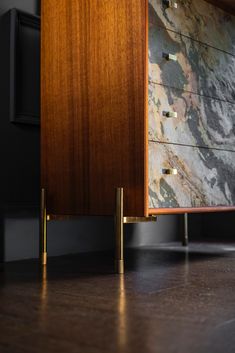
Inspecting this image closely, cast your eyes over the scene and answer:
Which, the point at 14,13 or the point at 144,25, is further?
the point at 14,13

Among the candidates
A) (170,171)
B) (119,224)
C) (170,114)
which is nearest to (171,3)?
(170,114)

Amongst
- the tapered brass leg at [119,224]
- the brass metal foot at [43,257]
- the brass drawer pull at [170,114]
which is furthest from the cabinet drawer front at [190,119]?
the brass metal foot at [43,257]

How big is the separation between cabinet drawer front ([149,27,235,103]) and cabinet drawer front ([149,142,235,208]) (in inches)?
8.7

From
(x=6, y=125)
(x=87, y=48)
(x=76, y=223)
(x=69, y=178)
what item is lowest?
(x=76, y=223)

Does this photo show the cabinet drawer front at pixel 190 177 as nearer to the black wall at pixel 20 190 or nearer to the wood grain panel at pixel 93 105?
the wood grain panel at pixel 93 105

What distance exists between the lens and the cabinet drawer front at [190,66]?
64.7 inches

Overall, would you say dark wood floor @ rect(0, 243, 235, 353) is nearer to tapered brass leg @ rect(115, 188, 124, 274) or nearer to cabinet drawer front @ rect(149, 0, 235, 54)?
tapered brass leg @ rect(115, 188, 124, 274)

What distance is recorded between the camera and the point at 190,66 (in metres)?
1.80

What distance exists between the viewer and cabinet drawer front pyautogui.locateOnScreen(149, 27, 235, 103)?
1.64 metres

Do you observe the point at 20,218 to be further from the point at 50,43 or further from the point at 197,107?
the point at 197,107

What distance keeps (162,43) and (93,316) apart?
3.35 feet

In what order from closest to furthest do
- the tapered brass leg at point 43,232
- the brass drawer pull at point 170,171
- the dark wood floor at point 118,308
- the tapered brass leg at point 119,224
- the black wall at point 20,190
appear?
the dark wood floor at point 118,308 < the tapered brass leg at point 119,224 < the brass drawer pull at point 170,171 < the tapered brass leg at point 43,232 < the black wall at point 20,190

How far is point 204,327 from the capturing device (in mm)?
863

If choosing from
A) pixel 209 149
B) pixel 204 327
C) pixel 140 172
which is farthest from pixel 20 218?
pixel 204 327
